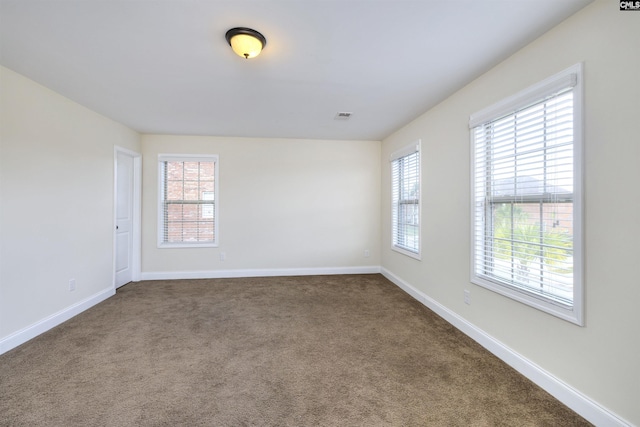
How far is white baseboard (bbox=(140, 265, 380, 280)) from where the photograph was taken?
465 cm

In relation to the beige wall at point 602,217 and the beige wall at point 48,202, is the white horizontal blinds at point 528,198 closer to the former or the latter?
the beige wall at point 602,217

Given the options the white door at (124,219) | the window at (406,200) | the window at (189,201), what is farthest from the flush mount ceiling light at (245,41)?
the white door at (124,219)

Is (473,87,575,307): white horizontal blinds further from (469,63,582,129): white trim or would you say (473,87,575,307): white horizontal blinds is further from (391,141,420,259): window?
(391,141,420,259): window

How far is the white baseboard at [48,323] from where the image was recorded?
2.40m

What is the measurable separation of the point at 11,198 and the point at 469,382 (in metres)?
3.99

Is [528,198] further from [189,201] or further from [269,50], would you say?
[189,201]

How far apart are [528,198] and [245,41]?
233 centimetres

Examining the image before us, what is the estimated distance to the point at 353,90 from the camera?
287 centimetres

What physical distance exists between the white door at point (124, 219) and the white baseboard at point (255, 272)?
0.33 meters

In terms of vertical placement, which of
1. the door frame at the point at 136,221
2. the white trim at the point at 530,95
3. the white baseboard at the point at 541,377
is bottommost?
the white baseboard at the point at 541,377

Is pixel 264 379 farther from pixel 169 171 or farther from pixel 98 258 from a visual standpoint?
pixel 169 171

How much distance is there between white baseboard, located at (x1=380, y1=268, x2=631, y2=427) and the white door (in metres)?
4.55

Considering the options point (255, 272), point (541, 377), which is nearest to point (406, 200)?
point (541, 377)

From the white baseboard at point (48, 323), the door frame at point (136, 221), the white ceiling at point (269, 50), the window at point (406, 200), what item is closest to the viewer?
the white ceiling at point (269, 50)
